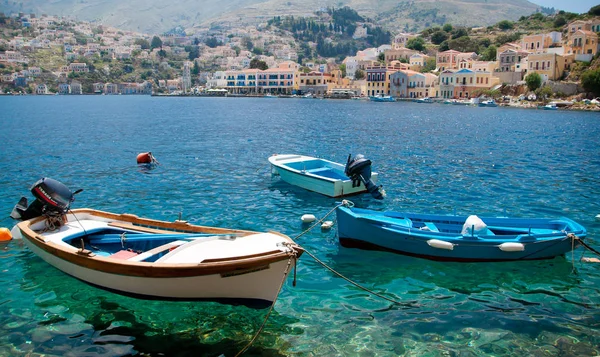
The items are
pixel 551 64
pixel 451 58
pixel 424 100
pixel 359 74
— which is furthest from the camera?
pixel 359 74

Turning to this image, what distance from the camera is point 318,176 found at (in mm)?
18578

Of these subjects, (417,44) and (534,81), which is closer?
(534,81)

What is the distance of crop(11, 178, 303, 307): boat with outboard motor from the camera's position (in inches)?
311

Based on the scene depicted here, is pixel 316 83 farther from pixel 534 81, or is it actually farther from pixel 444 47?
pixel 534 81

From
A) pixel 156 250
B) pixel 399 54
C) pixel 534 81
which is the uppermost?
pixel 399 54

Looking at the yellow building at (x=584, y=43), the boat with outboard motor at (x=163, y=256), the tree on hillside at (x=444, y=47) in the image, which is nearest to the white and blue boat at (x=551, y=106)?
the yellow building at (x=584, y=43)

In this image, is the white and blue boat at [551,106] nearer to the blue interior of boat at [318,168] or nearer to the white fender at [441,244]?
the blue interior of boat at [318,168]

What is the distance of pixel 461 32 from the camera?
168 meters

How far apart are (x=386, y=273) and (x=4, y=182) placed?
18164mm

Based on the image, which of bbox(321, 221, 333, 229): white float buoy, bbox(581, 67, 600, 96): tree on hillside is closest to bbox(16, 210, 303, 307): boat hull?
bbox(321, 221, 333, 229): white float buoy

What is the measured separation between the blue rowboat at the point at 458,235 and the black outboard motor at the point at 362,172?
4077 millimetres

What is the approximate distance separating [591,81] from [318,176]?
88.5 meters

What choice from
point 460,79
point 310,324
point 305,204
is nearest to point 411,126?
point 305,204

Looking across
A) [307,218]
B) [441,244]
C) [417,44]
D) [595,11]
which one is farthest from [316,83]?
[441,244]
